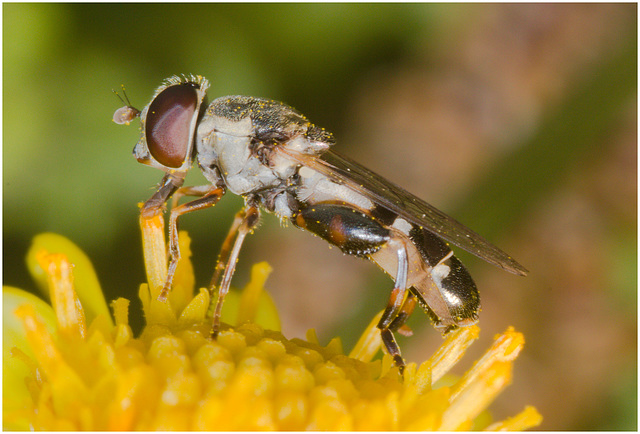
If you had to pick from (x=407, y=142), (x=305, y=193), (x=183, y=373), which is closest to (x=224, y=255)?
(x=305, y=193)

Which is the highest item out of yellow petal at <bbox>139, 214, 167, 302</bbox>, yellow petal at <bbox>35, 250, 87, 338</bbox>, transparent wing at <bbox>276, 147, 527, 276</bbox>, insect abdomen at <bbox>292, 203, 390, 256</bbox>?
transparent wing at <bbox>276, 147, 527, 276</bbox>

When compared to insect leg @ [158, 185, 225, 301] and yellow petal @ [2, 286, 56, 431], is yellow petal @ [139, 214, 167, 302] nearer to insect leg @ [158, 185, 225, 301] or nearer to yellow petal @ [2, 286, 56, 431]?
insect leg @ [158, 185, 225, 301]

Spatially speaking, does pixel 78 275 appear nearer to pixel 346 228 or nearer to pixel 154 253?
pixel 154 253

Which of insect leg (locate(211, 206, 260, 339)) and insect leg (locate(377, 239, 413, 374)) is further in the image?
insect leg (locate(377, 239, 413, 374))

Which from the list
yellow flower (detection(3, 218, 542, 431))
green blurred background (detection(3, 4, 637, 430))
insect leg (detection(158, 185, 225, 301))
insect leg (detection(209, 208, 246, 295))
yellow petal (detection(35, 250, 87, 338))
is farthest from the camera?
green blurred background (detection(3, 4, 637, 430))

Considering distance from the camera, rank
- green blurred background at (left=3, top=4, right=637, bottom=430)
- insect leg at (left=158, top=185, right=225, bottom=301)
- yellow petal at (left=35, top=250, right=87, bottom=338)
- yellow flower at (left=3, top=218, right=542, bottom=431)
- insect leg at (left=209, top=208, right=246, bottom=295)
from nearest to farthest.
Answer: yellow flower at (left=3, top=218, right=542, bottom=431) → yellow petal at (left=35, top=250, right=87, bottom=338) → insect leg at (left=158, top=185, right=225, bottom=301) → insect leg at (left=209, top=208, right=246, bottom=295) → green blurred background at (left=3, top=4, right=637, bottom=430)

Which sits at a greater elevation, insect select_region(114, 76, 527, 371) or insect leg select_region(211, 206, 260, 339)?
insect select_region(114, 76, 527, 371)

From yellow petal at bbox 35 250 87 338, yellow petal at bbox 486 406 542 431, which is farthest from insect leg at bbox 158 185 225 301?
yellow petal at bbox 486 406 542 431
